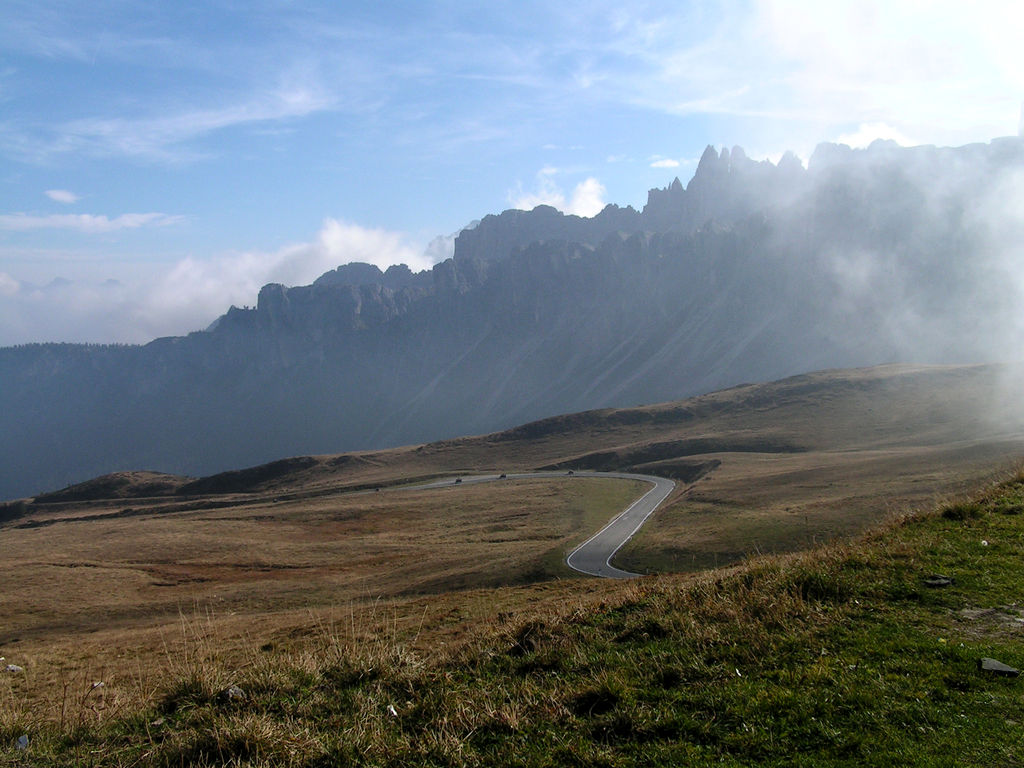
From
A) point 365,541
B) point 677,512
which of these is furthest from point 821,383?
point 365,541

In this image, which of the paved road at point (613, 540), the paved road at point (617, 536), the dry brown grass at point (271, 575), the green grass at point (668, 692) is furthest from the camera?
the paved road at point (617, 536)

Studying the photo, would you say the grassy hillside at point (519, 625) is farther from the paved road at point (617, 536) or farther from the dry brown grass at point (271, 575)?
the paved road at point (617, 536)

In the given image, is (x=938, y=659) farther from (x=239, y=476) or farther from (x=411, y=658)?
(x=239, y=476)

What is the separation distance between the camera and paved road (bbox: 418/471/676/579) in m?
42.2

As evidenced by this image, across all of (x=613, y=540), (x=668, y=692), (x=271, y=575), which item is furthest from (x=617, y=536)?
(x=668, y=692)

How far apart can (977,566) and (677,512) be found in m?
51.1

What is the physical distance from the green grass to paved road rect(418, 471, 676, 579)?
75.7 feet

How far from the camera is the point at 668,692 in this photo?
7.75m

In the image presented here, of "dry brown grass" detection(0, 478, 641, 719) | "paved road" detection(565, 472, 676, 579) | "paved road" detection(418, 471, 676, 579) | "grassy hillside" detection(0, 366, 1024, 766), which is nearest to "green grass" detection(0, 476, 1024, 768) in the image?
"grassy hillside" detection(0, 366, 1024, 766)

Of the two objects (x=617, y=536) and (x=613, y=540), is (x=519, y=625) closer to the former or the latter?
(x=613, y=540)

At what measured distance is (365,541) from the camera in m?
67.3

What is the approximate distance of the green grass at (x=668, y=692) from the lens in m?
6.59

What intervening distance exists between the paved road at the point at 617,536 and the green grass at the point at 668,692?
23.1 m

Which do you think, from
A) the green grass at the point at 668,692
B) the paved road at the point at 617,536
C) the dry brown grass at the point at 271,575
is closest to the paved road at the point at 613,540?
the paved road at the point at 617,536
